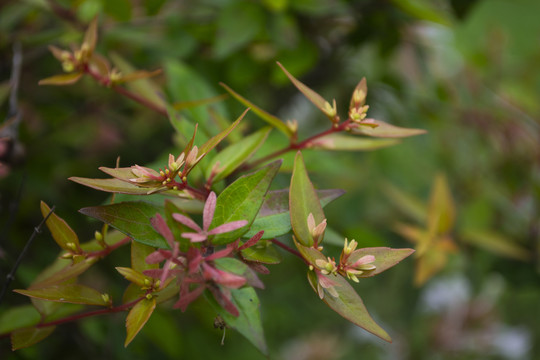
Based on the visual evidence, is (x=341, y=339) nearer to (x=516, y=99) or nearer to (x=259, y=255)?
(x=516, y=99)

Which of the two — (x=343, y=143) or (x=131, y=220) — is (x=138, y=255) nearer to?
(x=131, y=220)

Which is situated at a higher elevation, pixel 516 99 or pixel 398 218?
pixel 516 99

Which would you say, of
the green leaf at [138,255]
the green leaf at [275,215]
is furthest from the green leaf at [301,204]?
the green leaf at [138,255]

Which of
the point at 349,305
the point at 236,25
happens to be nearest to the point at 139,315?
the point at 349,305

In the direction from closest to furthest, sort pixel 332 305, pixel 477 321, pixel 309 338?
1. pixel 332 305
2. pixel 477 321
3. pixel 309 338

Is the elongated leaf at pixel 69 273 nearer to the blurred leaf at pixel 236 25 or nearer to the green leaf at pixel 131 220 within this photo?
the green leaf at pixel 131 220

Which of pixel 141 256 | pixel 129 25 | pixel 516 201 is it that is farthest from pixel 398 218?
pixel 141 256

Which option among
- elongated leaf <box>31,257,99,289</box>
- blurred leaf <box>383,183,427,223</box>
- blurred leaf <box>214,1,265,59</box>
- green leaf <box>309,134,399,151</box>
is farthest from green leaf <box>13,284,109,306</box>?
blurred leaf <box>383,183,427,223</box>
